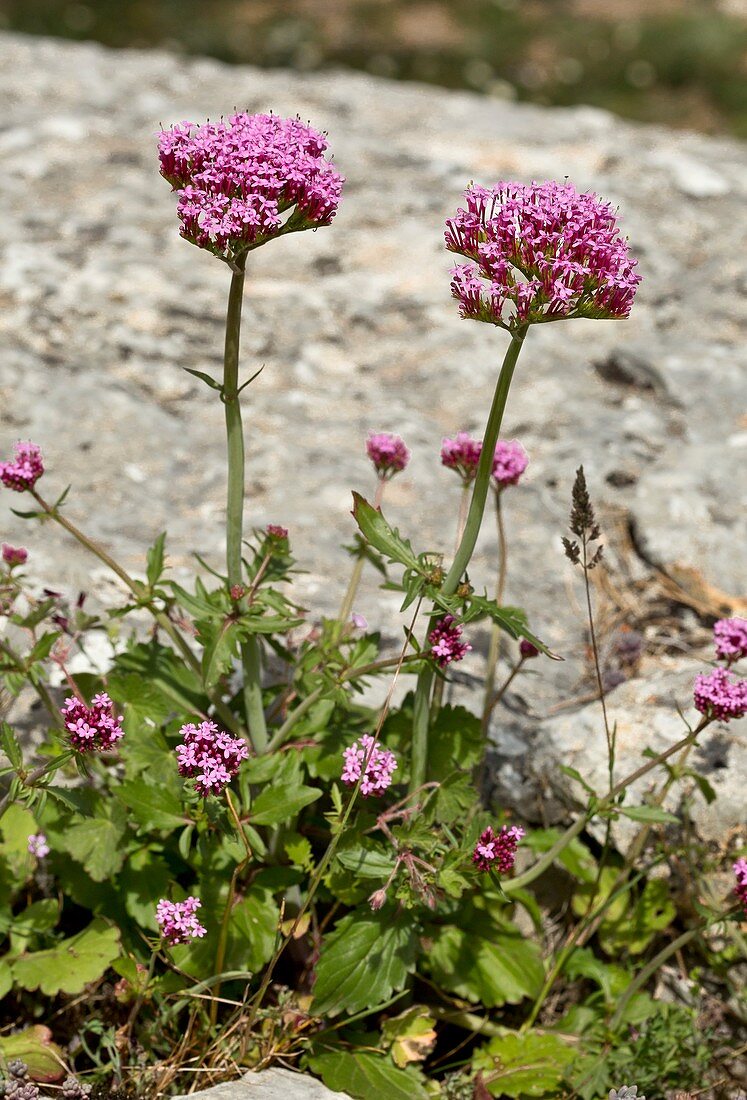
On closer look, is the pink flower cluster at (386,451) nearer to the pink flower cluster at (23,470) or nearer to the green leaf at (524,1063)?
the pink flower cluster at (23,470)

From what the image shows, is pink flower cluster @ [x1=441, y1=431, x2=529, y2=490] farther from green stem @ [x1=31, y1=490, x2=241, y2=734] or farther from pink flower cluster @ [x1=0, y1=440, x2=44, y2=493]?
pink flower cluster @ [x1=0, y1=440, x2=44, y2=493]

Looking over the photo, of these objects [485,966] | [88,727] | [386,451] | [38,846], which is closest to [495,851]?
[485,966]

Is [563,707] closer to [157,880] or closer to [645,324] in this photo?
[157,880]

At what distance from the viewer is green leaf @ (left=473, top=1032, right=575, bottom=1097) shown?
306 centimetres

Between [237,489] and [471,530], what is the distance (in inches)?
24.1

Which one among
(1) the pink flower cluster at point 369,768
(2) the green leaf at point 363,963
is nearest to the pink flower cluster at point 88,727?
(1) the pink flower cluster at point 369,768

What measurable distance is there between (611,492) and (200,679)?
6.79ft

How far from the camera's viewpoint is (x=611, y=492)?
179 inches

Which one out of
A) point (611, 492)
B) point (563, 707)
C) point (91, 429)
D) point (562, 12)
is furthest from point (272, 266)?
point (562, 12)

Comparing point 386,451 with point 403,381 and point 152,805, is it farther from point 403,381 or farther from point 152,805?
point 403,381

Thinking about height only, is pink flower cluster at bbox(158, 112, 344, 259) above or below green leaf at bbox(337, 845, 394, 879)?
above

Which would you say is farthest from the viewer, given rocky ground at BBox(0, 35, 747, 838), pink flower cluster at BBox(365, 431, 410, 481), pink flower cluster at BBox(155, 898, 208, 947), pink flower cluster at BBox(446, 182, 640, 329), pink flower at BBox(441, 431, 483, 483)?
rocky ground at BBox(0, 35, 747, 838)

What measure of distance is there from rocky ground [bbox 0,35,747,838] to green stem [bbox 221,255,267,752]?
795mm

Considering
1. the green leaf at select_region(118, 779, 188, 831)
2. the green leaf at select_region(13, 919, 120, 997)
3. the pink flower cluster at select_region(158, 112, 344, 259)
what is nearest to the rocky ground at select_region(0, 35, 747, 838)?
the green leaf at select_region(118, 779, 188, 831)
